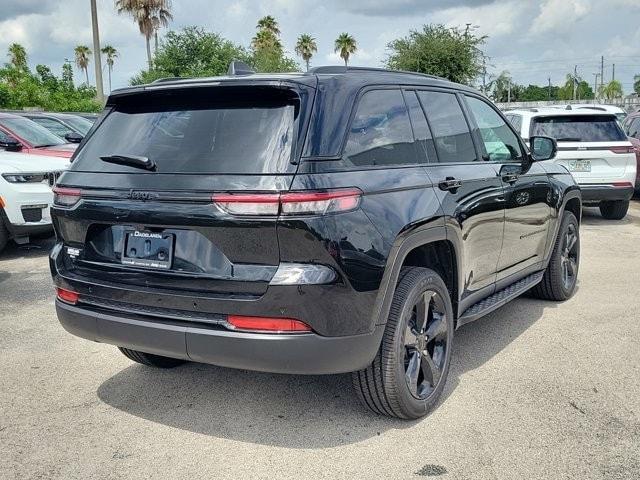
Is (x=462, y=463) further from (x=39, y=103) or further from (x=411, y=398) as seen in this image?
(x=39, y=103)

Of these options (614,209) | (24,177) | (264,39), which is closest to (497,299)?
(24,177)

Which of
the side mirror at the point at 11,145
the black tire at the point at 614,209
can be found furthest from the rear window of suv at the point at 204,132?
the black tire at the point at 614,209

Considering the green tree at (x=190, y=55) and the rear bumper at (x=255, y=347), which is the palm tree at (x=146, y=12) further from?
the rear bumper at (x=255, y=347)

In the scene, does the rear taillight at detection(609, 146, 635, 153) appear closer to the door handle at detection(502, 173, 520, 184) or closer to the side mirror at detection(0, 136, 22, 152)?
the door handle at detection(502, 173, 520, 184)

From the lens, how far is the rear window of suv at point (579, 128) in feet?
33.9

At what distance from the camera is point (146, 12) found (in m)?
43.5

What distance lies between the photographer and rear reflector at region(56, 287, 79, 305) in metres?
3.60

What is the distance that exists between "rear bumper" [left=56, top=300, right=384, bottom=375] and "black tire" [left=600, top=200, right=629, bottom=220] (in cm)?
889

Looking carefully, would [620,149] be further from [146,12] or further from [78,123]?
[146,12]

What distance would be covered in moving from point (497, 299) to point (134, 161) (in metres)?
2.63

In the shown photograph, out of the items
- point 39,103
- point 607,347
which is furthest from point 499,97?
point 607,347

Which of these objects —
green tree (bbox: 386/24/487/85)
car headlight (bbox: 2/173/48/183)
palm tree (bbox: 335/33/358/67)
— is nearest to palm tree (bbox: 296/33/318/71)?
palm tree (bbox: 335/33/358/67)

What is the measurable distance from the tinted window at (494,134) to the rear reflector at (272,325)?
2.27 metres

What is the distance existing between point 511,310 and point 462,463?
2.82 metres
